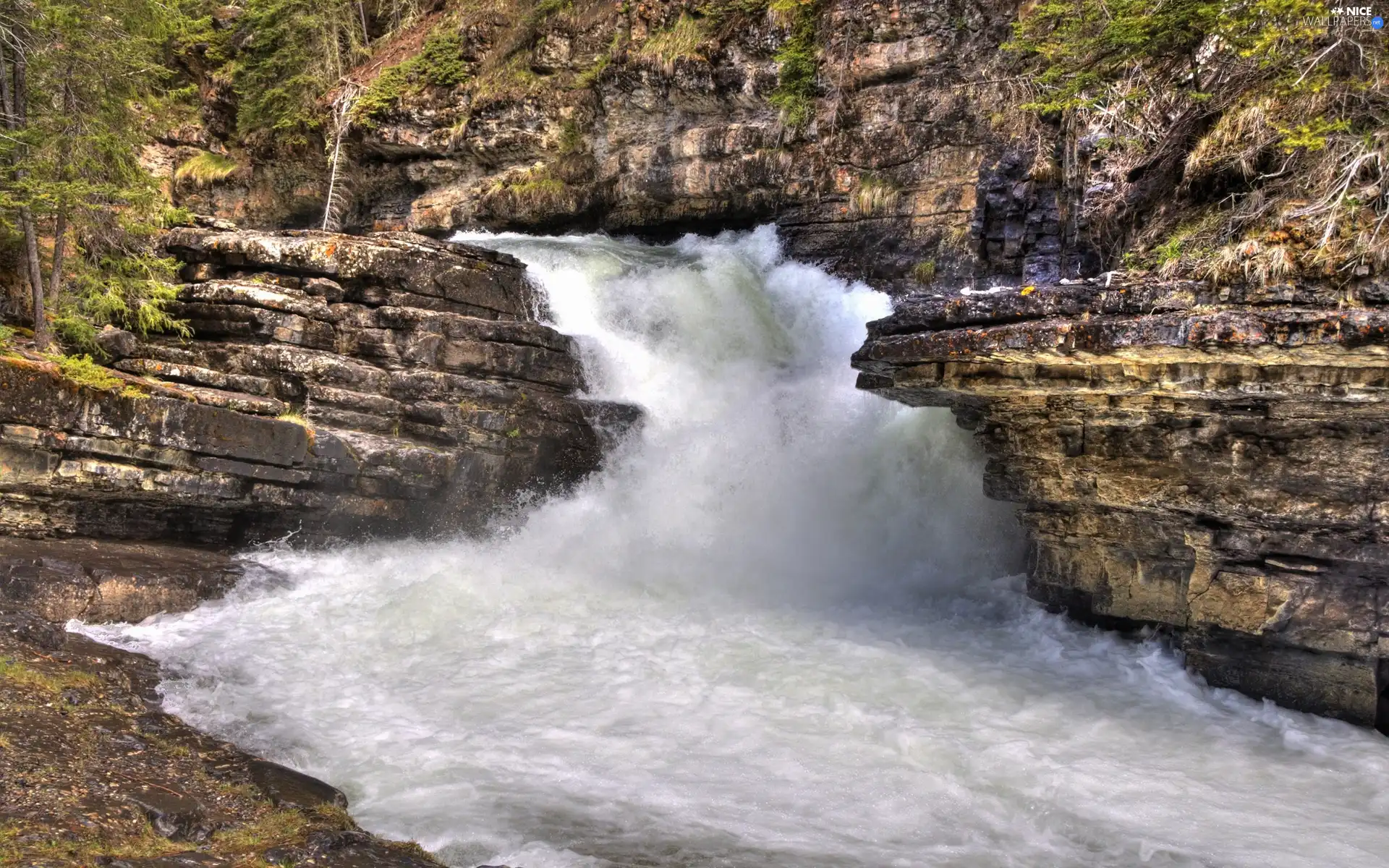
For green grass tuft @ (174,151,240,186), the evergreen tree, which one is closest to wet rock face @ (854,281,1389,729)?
the evergreen tree

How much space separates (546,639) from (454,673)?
48.2 inches

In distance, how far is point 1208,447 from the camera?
7.47 m

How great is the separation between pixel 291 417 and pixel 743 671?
5.89m

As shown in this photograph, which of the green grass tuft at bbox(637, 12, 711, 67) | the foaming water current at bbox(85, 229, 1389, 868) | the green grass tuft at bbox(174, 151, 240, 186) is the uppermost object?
the green grass tuft at bbox(637, 12, 711, 67)

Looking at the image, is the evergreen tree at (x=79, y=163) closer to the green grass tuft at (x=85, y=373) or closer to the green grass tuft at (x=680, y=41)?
the green grass tuft at (x=85, y=373)

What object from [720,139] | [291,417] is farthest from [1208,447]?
[720,139]

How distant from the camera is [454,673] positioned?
25.8 feet

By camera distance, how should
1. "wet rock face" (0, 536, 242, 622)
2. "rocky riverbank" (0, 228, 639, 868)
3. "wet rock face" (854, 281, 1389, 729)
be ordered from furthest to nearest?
"wet rock face" (0, 536, 242, 622) < "wet rock face" (854, 281, 1389, 729) < "rocky riverbank" (0, 228, 639, 868)

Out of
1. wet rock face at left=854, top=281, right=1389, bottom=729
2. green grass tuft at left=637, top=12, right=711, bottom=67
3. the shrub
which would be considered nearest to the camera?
wet rock face at left=854, top=281, right=1389, bottom=729

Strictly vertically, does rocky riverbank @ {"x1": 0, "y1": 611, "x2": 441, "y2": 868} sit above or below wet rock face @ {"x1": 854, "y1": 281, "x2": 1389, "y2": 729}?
below

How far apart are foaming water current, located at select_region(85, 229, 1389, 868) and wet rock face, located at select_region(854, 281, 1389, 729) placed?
0.61 metres

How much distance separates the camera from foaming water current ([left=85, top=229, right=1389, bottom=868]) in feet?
18.1

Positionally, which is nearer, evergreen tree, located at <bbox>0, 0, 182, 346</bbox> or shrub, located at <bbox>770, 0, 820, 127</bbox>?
evergreen tree, located at <bbox>0, 0, 182, 346</bbox>

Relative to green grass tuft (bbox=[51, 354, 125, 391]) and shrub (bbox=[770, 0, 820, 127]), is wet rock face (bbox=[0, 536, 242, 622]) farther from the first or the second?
shrub (bbox=[770, 0, 820, 127])
